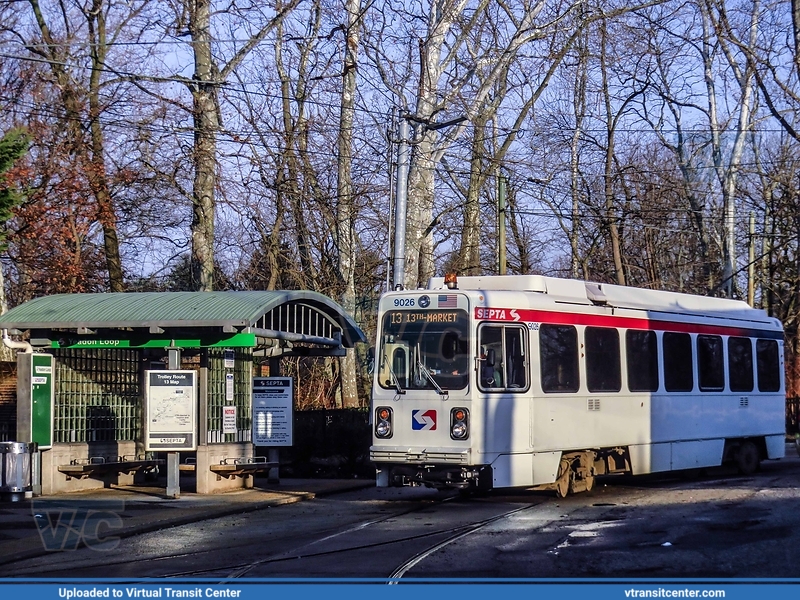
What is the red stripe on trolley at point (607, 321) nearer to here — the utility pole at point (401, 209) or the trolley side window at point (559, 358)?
the trolley side window at point (559, 358)

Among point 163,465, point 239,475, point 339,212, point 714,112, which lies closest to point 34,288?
point 339,212

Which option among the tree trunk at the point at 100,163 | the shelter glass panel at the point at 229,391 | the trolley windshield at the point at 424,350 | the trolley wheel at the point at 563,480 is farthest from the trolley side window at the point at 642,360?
the tree trunk at the point at 100,163

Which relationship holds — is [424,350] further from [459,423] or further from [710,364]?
[710,364]

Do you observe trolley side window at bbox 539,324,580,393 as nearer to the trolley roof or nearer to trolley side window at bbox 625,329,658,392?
the trolley roof

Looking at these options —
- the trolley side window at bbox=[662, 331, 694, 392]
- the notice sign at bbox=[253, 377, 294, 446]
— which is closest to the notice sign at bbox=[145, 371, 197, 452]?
the notice sign at bbox=[253, 377, 294, 446]

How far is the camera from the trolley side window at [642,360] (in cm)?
1728

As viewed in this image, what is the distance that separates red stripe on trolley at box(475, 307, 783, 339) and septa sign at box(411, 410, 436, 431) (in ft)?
5.03

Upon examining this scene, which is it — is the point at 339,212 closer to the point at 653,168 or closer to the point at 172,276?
the point at 172,276

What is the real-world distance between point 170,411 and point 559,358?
20.3 ft

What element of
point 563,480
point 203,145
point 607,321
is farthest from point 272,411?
point 203,145

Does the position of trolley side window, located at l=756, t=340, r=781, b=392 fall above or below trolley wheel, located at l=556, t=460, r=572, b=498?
above

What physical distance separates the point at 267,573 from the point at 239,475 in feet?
29.4

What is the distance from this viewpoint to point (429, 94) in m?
25.6

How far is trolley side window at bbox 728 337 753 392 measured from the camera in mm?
19875
